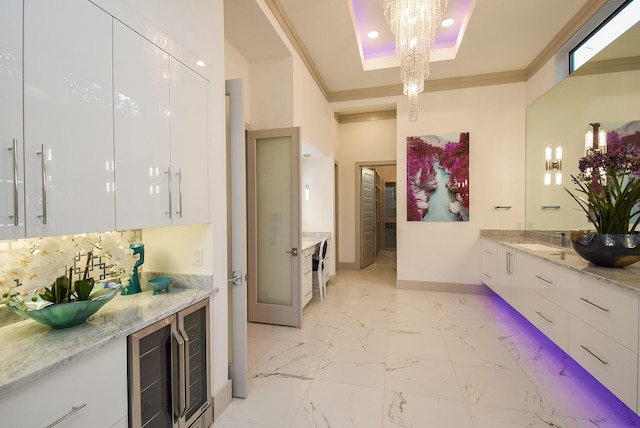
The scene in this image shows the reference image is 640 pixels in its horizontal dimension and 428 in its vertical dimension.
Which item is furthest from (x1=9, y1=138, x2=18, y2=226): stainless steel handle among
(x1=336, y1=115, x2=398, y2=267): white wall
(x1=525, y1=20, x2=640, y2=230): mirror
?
(x1=336, y1=115, x2=398, y2=267): white wall

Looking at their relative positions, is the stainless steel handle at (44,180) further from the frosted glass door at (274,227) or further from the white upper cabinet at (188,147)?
the frosted glass door at (274,227)

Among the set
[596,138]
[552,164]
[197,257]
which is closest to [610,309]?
[596,138]

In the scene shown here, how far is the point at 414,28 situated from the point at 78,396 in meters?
3.56

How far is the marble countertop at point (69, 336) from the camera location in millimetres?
910

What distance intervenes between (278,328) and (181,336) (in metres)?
1.90

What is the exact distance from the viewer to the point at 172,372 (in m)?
1.46

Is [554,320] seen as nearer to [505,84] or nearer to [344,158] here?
[505,84]

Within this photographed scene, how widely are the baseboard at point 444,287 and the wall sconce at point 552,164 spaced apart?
5.92 ft

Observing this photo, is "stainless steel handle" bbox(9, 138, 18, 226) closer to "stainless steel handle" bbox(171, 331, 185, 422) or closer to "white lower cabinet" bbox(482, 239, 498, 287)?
"stainless steel handle" bbox(171, 331, 185, 422)

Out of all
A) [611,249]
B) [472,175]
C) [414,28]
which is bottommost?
[611,249]

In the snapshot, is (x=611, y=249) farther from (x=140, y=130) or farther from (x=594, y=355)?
(x=140, y=130)

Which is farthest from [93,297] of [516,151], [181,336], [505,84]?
[505,84]

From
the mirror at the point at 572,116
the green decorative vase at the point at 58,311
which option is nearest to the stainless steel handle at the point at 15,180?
the green decorative vase at the point at 58,311

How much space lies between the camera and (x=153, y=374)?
1381 millimetres
